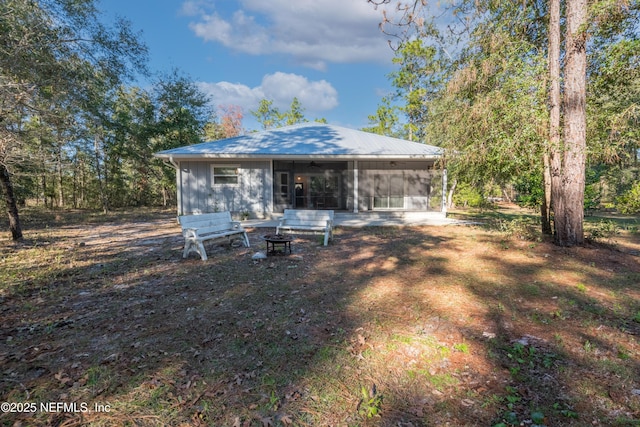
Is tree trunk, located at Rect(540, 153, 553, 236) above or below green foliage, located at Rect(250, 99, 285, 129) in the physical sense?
below

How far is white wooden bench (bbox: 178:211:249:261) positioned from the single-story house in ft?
17.2

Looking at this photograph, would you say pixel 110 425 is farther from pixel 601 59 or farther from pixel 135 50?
pixel 601 59

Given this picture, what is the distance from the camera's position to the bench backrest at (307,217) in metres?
7.99

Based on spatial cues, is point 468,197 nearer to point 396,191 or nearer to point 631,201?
point 396,191

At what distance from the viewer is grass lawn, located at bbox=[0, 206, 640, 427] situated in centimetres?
217

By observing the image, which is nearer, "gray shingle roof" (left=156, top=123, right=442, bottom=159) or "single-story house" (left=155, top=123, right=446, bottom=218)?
"gray shingle roof" (left=156, top=123, right=442, bottom=159)

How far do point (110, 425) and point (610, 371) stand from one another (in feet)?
12.9

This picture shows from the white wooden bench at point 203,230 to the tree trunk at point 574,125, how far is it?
719 centimetres

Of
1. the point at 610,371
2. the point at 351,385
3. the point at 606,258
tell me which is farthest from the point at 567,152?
the point at 351,385

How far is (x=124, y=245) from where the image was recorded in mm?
7707

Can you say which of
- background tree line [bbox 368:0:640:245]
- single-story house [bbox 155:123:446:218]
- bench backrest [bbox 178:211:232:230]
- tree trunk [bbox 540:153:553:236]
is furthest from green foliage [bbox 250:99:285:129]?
tree trunk [bbox 540:153:553:236]

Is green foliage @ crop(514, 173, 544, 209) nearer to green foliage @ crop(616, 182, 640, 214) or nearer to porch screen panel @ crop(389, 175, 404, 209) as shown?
green foliage @ crop(616, 182, 640, 214)

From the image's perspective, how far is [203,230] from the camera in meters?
6.43

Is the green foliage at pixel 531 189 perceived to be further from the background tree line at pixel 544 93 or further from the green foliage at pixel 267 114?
the green foliage at pixel 267 114
